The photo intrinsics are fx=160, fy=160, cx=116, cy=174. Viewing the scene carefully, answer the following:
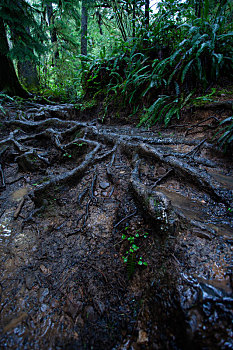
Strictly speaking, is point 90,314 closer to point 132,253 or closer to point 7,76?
point 132,253

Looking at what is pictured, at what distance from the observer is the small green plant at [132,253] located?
177 centimetres

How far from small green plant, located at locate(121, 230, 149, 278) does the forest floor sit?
12 millimetres

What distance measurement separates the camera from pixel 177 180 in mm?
2646

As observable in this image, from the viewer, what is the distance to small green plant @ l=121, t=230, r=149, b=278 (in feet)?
5.81

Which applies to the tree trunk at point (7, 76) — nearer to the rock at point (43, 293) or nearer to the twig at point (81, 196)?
the twig at point (81, 196)

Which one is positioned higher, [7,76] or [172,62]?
[7,76]

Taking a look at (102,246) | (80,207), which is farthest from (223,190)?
(80,207)

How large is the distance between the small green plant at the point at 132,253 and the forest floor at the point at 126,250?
0.01 m

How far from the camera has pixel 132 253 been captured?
1.90m

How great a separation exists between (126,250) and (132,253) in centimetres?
15

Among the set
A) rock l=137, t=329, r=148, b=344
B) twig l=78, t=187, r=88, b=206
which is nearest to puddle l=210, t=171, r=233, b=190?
rock l=137, t=329, r=148, b=344

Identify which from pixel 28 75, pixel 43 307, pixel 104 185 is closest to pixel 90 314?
pixel 43 307

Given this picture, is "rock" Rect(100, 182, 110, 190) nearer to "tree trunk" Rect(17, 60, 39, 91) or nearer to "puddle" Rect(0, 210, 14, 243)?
"puddle" Rect(0, 210, 14, 243)

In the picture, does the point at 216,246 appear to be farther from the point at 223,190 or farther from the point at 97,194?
the point at 97,194
